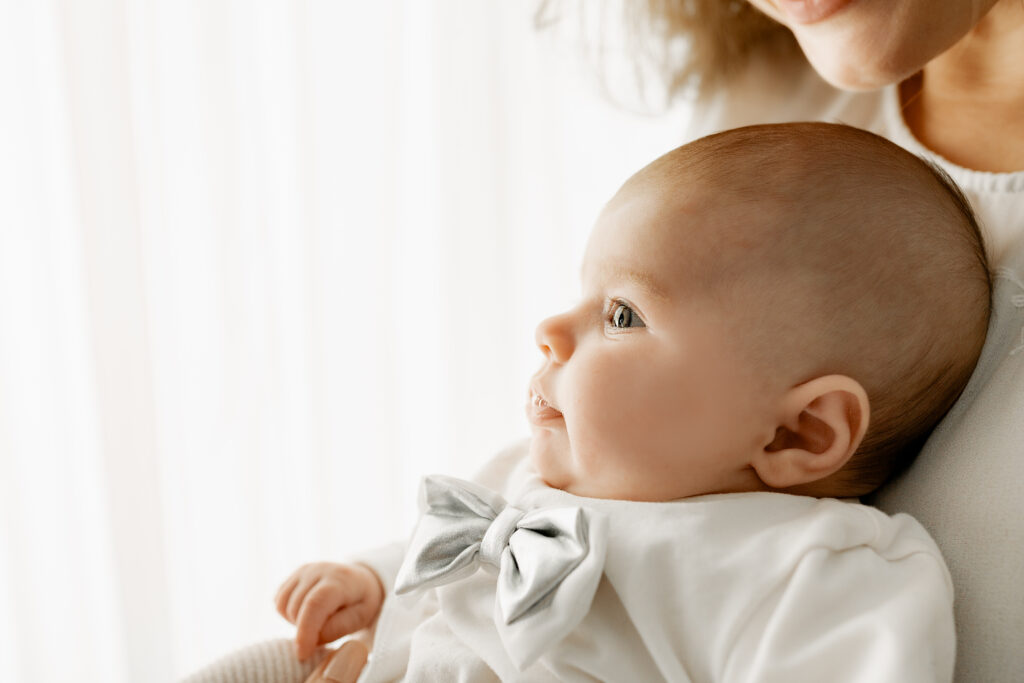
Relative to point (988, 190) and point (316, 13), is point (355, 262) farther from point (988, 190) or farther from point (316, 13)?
point (988, 190)

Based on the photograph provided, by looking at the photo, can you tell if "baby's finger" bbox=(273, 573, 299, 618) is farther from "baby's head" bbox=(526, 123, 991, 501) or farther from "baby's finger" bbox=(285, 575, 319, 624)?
"baby's head" bbox=(526, 123, 991, 501)

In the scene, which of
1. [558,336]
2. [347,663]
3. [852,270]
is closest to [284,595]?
[347,663]

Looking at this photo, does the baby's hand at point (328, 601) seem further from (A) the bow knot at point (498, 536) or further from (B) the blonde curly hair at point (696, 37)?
(B) the blonde curly hair at point (696, 37)

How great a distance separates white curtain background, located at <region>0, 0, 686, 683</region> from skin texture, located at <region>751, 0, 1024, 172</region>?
2.32 ft

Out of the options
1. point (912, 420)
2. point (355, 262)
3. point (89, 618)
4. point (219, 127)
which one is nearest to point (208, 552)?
point (89, 618)

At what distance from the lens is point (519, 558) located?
0.92 metres

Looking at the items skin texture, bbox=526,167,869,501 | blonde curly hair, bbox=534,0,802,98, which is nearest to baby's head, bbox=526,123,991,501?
skin texture, bbox=526,167,869,501

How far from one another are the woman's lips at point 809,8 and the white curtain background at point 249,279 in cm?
78

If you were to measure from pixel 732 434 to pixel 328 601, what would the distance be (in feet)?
1.86

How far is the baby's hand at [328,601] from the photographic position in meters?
1.17

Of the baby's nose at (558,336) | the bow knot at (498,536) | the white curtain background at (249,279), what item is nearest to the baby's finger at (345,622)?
the bow knot at (498,536)

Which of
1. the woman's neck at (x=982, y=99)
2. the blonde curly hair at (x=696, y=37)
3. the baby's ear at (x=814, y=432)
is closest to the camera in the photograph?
the baby's ear at (x=814, y=432)

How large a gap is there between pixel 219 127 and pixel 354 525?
0.95 m

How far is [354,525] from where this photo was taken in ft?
7.35
